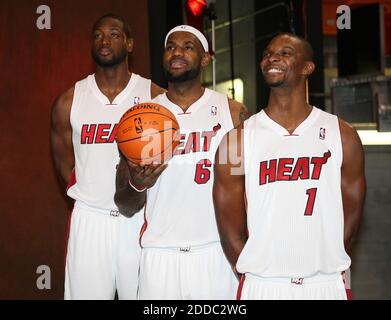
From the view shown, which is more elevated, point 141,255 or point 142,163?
point 142,163

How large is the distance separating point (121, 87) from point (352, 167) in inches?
64.4

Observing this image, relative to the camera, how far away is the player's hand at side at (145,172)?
3.73m

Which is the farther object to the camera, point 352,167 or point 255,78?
point 255,78

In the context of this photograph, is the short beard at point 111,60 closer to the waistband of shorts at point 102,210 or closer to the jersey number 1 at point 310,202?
the waistband of shorts at point 102,210

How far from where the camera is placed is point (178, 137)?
3842 mm

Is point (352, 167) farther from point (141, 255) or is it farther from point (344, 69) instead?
point (344, 69)

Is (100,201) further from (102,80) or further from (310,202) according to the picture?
(310,202)

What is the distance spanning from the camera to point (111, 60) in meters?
4.38

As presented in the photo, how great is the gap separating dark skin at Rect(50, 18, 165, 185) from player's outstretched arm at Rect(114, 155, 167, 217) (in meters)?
0.64

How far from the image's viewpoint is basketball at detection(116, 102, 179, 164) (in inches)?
143
